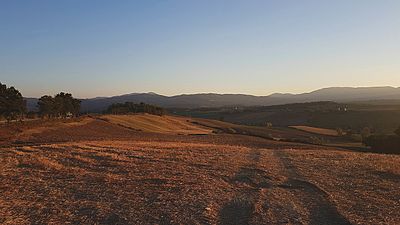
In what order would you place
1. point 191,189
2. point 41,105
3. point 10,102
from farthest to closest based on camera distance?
point 41,105 < point 10,102 < point 191,189

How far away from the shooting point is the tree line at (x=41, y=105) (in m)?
52.0

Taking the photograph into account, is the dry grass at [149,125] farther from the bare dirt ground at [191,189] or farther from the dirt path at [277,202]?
the dirt path at [277,202]

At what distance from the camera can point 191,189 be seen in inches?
566

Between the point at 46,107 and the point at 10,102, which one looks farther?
the point at 46,107

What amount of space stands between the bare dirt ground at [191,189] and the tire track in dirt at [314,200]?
0.03 metres

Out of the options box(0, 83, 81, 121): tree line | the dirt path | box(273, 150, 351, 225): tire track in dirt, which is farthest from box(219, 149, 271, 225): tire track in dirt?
box(0, 83, 81, 121): tree line

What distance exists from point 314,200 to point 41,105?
59.4 meters

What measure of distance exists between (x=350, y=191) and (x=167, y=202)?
634 cm

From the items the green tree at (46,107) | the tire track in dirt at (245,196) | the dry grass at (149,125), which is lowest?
the dry grass at (149,125)

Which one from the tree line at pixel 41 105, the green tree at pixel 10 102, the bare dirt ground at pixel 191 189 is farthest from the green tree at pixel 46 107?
the bare dirt ground at pixel 191 189

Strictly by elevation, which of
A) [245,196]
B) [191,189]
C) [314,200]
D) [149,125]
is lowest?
[149,125]

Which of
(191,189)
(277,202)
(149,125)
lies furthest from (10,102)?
(277,202)

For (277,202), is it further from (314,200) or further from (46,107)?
(46,107)

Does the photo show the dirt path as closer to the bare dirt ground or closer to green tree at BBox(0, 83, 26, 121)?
the bare dirt ground
